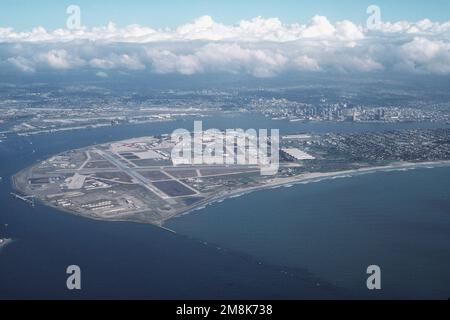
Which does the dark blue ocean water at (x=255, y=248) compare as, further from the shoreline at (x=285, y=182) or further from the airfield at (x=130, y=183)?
the airfield at (x=130, y=183)

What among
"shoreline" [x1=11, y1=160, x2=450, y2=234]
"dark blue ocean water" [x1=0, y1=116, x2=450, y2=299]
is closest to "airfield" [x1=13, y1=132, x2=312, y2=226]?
"shoreline" [x1=11, y1=160, x2=450, y2=234]

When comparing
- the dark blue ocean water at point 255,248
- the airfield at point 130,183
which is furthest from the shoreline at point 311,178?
the dark blue ocean water at point 255,248

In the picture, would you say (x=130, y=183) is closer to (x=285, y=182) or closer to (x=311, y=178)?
(x=285, y=182)

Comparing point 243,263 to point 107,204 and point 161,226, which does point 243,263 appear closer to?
point 161,226

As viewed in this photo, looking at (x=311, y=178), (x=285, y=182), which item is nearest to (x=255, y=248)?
(x=285, y=182)

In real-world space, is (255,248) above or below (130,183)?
below

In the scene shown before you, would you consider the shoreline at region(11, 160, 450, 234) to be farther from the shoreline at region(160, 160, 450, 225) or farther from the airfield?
the airfield

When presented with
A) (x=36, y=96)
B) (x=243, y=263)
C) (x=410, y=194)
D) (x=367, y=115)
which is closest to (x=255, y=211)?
(x=243, y=263)

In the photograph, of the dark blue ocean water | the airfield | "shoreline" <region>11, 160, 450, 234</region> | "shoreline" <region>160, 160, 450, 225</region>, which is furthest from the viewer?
"shoreline" <region>160, 160, 450, 225</region>

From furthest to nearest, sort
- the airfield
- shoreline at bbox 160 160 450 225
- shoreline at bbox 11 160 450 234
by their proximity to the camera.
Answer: shoreline at bbox 160 160 450 225
the airfield
shoreline at bbox 11 160 450 234
